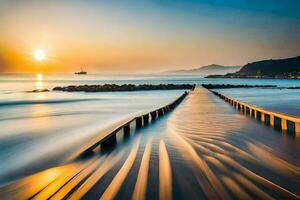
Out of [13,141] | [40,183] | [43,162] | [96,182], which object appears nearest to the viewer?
[96,182]

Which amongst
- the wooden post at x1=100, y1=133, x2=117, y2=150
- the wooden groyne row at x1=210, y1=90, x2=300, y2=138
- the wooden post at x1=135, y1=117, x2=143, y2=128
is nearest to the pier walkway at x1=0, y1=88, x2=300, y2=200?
the wooden post at x1=100, y1=133, x2=117, y2=150

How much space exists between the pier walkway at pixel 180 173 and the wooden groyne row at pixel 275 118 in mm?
983

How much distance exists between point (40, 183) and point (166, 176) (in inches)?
109

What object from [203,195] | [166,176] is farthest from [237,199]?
[166,176]

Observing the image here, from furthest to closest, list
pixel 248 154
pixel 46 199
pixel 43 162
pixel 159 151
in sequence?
pixel 43 162 < pixel 159 151 < pixel 248 154 < pixel 46 199

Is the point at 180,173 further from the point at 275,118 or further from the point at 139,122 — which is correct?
the point at 275,118

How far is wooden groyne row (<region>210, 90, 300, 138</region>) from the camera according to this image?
10613 millimetres

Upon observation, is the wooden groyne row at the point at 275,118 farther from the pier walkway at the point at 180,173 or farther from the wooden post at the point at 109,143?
the wooden post at the point at 109,143

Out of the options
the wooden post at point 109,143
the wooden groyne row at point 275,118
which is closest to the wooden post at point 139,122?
the wooden post at point 109,143

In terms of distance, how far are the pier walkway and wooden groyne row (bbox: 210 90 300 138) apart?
3.22 ft

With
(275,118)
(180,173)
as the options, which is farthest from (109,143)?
(275,118)

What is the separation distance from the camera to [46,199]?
15.9ft

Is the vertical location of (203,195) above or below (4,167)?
above

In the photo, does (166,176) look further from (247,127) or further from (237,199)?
(247,127)
